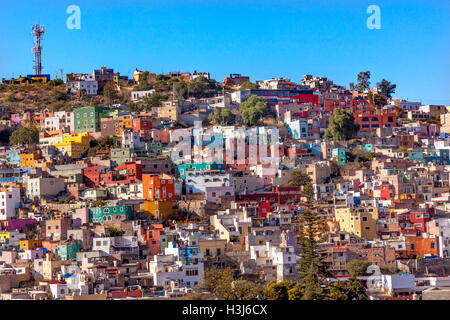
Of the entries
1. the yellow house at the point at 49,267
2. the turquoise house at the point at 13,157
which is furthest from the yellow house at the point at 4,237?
the turquoise house at the point at 13,157

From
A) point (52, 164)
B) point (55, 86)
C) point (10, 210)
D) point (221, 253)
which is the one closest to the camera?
point (221, 253)

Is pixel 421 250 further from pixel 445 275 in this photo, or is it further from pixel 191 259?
pixel 191 259

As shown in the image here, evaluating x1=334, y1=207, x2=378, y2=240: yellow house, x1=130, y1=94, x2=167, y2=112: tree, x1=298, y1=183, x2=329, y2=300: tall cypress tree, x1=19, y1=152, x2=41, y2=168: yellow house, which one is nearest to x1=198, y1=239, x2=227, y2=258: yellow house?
x1=298, y1=183, x2=329, y2=300: tall cypress tree

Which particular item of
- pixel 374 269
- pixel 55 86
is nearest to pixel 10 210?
pixel 374 269

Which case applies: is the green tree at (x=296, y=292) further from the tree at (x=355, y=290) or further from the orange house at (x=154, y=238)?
the orange house at (x=154, y=238)

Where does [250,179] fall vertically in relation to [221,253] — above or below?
above

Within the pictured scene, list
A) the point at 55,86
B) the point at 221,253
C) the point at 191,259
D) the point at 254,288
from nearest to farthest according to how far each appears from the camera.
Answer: the point at 254,288 → the point at 191,259 → the point at 221,253 → the point at 55,86
